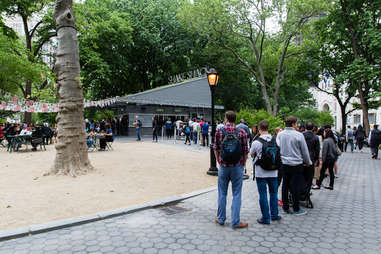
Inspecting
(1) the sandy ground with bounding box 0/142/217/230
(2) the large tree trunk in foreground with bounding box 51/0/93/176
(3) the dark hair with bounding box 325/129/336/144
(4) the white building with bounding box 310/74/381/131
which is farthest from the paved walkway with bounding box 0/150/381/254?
(4) the white building with bounding box 310/74/381/131

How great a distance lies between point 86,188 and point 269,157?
4.58 metres

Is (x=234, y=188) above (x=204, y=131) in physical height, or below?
below

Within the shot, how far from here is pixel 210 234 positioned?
392cm

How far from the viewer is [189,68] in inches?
1309

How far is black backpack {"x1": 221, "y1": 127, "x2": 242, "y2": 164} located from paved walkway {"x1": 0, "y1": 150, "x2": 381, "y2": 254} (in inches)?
44.9

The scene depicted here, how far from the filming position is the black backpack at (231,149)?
402 cm

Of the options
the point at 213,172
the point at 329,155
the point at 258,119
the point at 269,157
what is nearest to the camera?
the point at 269,157

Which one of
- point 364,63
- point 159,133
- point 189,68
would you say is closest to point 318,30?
point 364,63

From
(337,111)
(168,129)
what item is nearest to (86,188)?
(168,129)

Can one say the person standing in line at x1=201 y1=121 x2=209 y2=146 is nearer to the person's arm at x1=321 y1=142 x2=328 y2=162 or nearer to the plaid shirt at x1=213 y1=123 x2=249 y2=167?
the person's arm at x1=321 y1=142 x2=328 y2=162

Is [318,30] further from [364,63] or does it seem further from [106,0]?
[106,0]

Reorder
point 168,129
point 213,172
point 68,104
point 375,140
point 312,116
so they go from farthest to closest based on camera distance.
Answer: point 312,116 < point 168,129 < point 375,140 < point 213,172 < point 68,104

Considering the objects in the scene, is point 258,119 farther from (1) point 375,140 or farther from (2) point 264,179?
(2) point 264,179

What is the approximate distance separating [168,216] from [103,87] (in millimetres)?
31719
